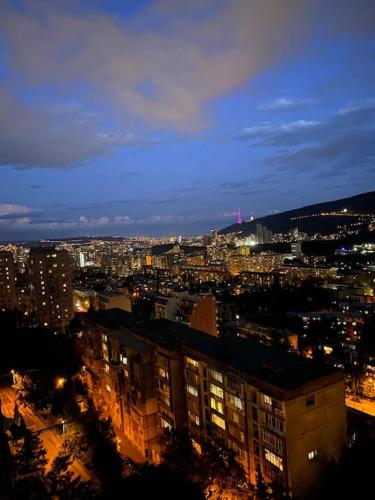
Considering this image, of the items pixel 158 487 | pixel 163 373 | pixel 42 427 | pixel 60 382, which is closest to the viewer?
pixel 158 487

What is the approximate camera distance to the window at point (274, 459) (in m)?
6.23

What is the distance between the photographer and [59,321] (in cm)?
2095

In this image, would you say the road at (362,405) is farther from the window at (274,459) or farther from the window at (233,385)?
the window at (233,385)

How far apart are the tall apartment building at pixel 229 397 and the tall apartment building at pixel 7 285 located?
566 inches

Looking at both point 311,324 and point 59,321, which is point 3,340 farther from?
point 311,324

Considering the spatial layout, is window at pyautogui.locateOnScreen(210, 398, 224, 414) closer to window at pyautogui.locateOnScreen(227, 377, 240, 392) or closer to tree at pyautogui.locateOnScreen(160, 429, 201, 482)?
window at pyautogui.locateOnScreen(227, 377, 240, 392)

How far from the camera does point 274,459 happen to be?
6.34 m

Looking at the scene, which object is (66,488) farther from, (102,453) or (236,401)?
(236,401)

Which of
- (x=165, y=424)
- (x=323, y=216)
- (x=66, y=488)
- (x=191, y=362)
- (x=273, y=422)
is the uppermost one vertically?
(x=323, y=216)

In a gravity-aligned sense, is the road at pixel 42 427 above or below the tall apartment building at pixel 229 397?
below

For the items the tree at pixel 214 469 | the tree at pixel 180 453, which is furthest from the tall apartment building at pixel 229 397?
the tree at pixel 180 453

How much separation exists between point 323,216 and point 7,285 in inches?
2888

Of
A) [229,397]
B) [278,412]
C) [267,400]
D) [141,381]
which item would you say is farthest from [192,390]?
[278,412]

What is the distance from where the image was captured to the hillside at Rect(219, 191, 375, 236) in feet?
249
